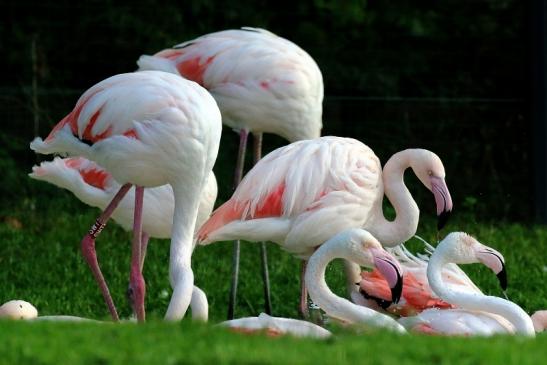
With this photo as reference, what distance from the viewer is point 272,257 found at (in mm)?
8219

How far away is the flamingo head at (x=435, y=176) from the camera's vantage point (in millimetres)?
6488

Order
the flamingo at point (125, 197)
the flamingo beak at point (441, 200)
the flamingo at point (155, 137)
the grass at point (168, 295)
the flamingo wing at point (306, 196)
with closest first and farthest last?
the grass at point (168, 295) → the flamingo at point (155, 137) → the flamingo wing at point (306, 196) → the flamingo beak at point (441, 200) → the flamingo at point (125, 197)

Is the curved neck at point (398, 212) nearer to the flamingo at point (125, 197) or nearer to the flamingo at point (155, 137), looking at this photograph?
the flamingo at point (125, 197)

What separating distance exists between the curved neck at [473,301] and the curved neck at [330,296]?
420 millimetres

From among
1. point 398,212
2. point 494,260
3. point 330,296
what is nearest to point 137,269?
Result: point 330,296

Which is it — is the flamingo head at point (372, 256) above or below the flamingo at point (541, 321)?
above

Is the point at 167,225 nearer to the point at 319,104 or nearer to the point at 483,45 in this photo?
the point at 319,104

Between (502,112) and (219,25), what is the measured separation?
2310 mm

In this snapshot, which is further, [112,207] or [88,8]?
[88,8]

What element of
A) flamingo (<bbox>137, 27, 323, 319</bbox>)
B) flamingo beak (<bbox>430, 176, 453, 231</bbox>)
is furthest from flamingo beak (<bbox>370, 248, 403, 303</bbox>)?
flamingo (<bbox>137, 27, 323, 319</bbox>)

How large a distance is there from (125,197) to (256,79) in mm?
994

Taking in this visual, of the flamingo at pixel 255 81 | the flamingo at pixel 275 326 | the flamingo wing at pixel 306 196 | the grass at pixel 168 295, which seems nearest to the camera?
the grass at pixel 168 295

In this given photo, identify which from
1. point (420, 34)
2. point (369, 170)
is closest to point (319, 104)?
point (369, 170)

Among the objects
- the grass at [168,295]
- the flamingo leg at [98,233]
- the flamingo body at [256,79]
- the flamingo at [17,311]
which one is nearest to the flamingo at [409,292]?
the grass at [168,295]
